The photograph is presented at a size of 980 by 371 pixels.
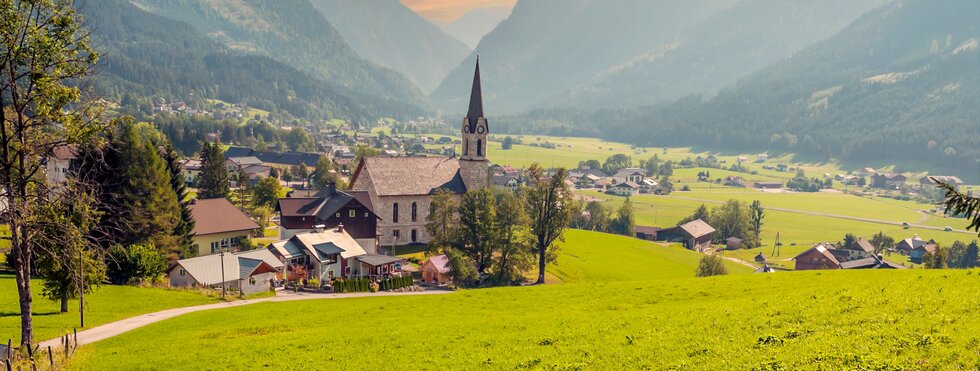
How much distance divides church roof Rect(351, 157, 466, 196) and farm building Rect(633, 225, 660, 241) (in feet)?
196

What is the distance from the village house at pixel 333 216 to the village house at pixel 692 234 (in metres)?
70.3

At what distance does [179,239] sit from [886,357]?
59199 millimetres

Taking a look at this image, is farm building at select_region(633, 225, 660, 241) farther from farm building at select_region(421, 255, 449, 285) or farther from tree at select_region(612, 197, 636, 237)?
farm building at select_region(421, 255, 449, 285)

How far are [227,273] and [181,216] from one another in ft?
36.0

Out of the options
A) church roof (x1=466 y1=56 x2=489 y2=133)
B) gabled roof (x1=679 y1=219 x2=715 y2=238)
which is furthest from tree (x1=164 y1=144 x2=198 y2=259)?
gabled roof (x1=679 y1=219 x2=715 y2=238)

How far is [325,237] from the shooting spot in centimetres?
7044

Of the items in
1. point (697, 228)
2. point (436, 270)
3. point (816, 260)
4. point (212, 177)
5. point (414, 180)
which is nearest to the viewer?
point (436, 270)

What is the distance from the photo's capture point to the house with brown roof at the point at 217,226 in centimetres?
7188

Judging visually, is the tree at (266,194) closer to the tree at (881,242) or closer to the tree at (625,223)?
the tree at (625,223)

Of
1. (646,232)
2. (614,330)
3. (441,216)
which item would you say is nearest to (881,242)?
(646,232)

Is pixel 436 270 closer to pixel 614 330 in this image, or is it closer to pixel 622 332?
pixel 614 330

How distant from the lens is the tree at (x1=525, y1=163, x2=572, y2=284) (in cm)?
7344

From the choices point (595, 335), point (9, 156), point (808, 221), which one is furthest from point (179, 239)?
point (808, 221)

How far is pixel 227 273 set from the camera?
186 feet
